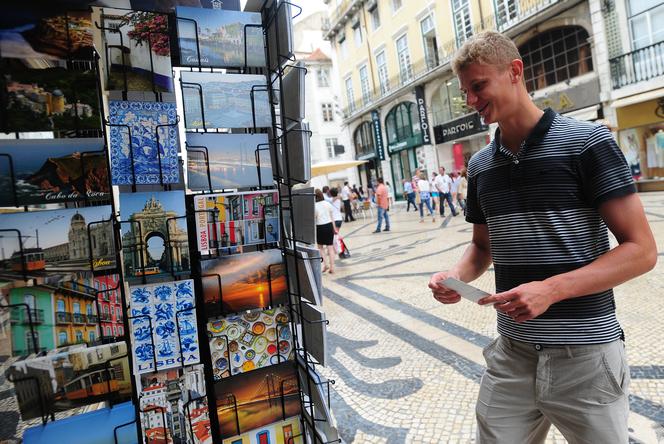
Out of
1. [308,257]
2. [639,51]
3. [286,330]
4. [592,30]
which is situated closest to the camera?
[308,257]

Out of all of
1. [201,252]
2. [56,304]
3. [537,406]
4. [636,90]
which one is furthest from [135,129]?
[636,90]

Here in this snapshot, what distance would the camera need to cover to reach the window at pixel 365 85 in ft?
84.7

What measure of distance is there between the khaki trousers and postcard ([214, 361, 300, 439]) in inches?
27.8

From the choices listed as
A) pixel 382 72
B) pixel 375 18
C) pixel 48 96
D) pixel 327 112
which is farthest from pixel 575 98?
pixel 327 112

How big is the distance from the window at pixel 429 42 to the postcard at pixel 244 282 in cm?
2057

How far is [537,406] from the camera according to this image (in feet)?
4.37

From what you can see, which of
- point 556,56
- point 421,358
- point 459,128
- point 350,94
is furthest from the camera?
point 350,94

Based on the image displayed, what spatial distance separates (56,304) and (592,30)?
15.8 meters

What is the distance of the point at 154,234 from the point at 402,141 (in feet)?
73.8

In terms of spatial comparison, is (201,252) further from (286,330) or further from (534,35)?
(534,35)

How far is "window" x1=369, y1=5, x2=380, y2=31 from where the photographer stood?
78.6 ft

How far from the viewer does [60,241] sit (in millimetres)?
1267

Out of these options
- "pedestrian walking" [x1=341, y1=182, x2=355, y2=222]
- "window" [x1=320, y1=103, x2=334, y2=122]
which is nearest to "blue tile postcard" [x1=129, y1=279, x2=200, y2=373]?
"pedestrian walking" [x1=341, y1=182, x2=355, y2=222]

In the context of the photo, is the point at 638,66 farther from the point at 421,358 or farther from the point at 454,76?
the point at 421,358
